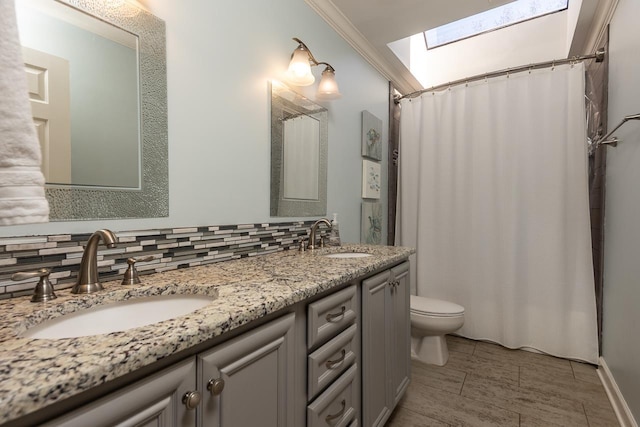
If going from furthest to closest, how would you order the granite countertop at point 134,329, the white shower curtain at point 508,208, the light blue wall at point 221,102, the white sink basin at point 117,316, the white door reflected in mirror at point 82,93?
the white shower curtain at point 508,208
the light blue wall at point 221,102
the white door reflected in mirror at point 82,93
the white sink basin at point 117,316
the granite countertop at point 134,329

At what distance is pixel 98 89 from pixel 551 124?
266cm

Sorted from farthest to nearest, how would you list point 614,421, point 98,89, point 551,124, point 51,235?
point 551,124 → point 614,421 → point 98,89 → point 51,235

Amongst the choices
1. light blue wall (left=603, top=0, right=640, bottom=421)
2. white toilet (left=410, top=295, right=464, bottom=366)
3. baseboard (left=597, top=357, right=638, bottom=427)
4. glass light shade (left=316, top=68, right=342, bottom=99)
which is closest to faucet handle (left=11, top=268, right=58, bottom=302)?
glass light shade (left=316, top=68, right=342, bottom=99)

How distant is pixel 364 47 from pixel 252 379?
2290mm

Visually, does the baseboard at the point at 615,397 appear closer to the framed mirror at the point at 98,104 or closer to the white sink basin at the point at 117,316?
the white sink basin at the point at 117,316

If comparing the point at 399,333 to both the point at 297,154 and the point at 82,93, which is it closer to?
the point at 297,154

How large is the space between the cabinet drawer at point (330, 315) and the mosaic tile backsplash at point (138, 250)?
1.70ft

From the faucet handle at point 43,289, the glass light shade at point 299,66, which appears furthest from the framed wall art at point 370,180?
the faucet handle at point 43,289

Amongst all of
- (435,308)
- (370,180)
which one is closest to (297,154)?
(370,180)

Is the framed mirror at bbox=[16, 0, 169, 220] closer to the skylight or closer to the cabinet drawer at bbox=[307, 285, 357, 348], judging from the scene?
the cabinet drawer at bbox=[307, 285, 357, 348]

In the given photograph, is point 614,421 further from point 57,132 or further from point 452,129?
point 57,132

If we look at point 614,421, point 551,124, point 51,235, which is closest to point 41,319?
point 51,235

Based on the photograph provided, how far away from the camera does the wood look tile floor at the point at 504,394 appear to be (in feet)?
5.01

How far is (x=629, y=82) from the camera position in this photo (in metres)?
1.54
